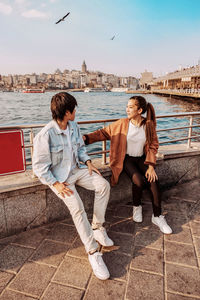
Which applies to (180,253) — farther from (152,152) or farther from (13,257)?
(13,257)

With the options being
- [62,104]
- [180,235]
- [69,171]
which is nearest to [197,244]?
[180,235]

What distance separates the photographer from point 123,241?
9.05 ft

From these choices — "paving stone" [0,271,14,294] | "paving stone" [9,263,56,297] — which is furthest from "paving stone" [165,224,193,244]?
"paving stone" [0,271,14,294]

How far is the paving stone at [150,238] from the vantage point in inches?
107

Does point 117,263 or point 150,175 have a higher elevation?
point 150,175

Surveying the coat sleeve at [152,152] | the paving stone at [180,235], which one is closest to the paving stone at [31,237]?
the paving stone at [180,235]

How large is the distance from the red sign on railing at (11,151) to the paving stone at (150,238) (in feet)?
5.61

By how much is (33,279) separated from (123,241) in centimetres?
110

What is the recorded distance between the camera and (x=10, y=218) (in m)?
2.86

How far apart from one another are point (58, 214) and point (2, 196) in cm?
83

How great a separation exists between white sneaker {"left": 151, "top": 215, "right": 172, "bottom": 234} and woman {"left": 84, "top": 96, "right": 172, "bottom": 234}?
0.02m

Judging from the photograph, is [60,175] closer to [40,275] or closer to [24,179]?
[24,179]

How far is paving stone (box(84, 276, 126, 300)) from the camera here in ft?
6.53

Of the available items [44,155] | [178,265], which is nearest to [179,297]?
[178,265]
